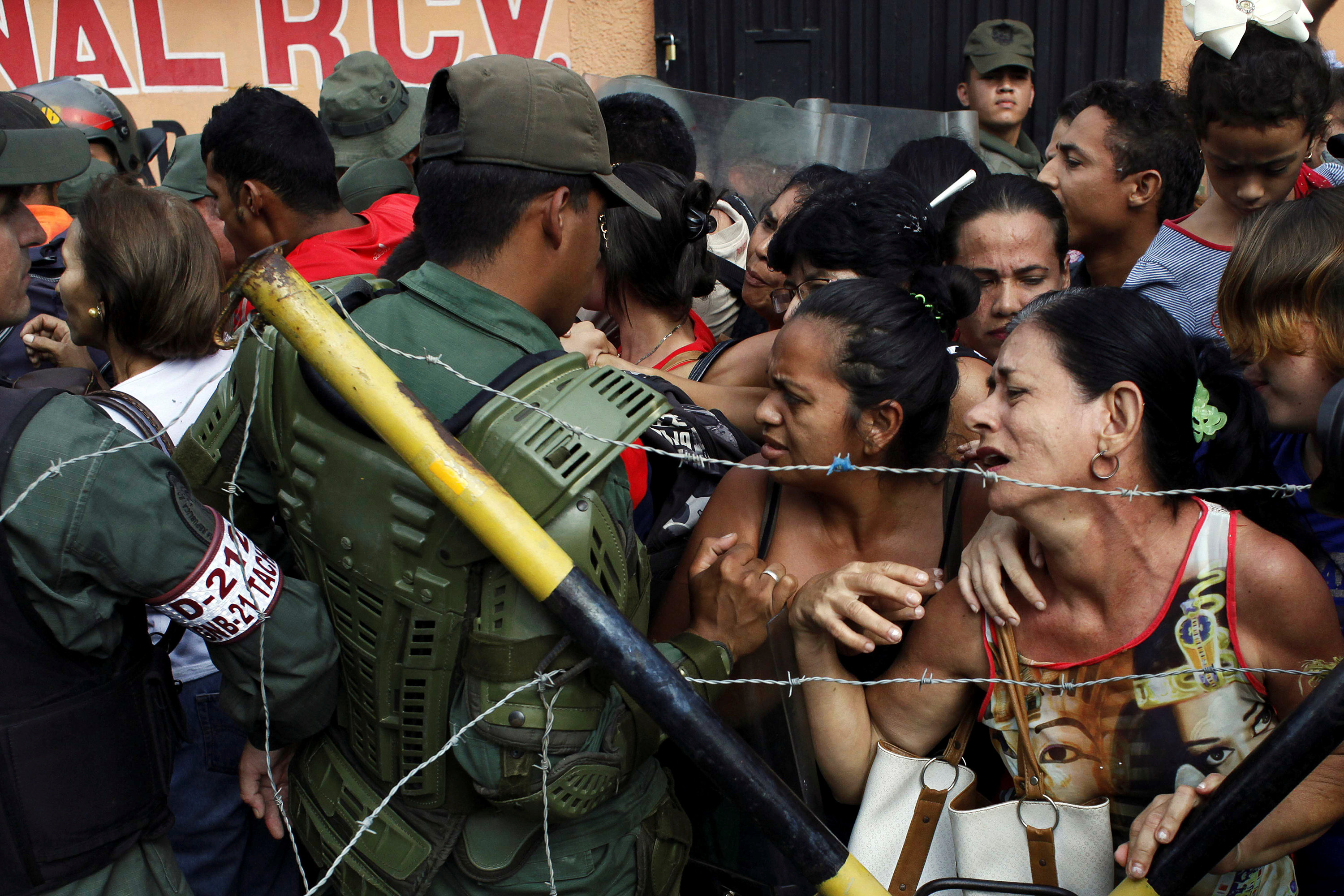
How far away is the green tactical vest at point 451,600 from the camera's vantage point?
59.1 inches

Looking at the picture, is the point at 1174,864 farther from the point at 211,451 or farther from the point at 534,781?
the point at 211,451

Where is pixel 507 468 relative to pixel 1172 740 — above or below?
above

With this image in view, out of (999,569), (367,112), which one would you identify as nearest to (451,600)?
(999,569)

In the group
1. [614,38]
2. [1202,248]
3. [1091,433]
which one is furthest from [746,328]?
[614,38]

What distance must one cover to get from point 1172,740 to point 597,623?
1080 mm

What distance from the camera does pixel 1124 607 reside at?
1.84 m

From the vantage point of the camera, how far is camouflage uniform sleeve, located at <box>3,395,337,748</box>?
142cm

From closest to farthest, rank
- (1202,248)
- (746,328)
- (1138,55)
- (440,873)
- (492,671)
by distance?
(492,671)
(440,873)
(1202,248)
(746,328)
(1138,55)

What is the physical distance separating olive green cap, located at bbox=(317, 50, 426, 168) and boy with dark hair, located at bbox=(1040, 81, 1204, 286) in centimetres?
304

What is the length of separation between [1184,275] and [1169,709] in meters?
1.51

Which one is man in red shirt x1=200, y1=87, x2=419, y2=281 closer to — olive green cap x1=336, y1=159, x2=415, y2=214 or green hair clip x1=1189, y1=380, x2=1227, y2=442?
olive green cap x1=336, y1=159, x2=415, y2=214

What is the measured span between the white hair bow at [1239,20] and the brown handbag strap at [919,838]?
2.02 meters

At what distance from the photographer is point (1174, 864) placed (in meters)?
1.57

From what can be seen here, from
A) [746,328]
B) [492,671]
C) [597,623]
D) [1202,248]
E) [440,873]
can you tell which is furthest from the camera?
[746,328]
